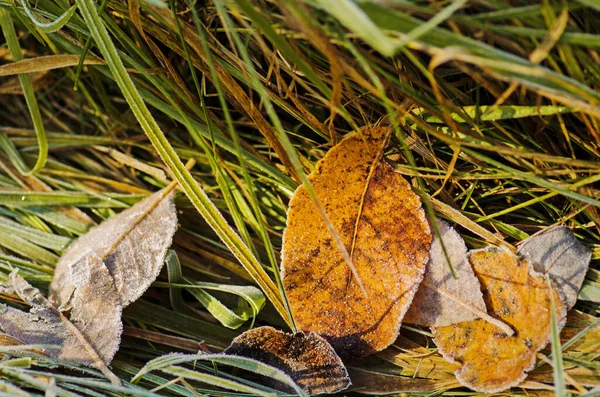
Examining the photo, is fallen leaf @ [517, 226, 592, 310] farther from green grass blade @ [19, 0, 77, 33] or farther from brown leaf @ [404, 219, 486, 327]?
green grass blade @ [19, 0, 77, 33]

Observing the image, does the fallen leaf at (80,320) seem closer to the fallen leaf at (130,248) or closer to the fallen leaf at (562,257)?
the fallen leaf at (130,248)

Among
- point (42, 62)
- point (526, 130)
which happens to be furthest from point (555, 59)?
point (42, 62)

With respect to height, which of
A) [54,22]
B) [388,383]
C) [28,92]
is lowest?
[388,383]

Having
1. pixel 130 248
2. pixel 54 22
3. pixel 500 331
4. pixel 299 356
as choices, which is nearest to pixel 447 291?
pixel 500 331

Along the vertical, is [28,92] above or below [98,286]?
above

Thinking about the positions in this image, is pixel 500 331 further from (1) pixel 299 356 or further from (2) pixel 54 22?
(2) pixel 54 22

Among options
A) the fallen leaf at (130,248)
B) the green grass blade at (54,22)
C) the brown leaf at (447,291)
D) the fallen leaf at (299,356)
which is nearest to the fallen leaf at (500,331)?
the brown leaf at (447,291)
